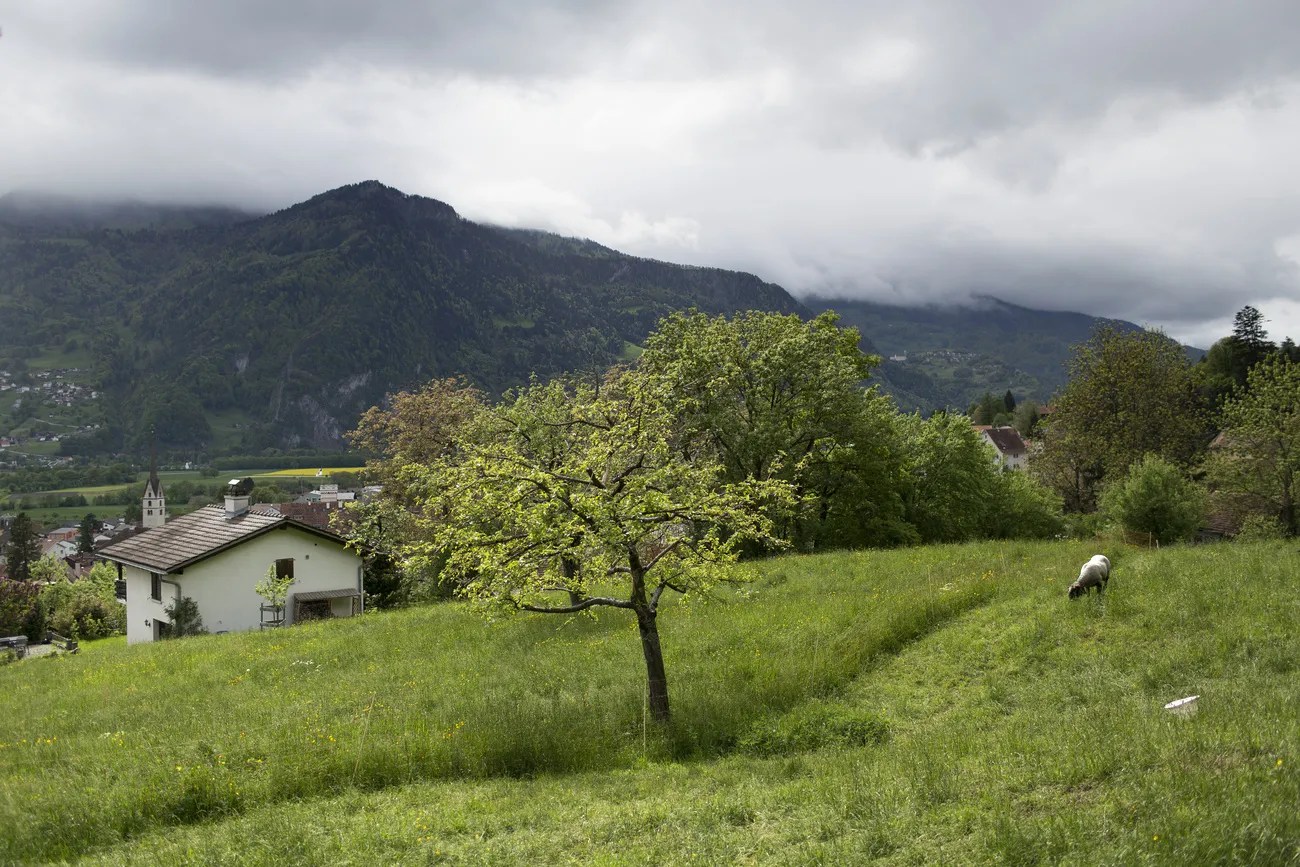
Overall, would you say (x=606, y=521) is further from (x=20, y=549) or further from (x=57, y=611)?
(x=20, y=549)

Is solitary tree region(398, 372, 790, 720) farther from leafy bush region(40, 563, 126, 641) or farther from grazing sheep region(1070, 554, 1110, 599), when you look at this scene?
leafy bush region(40, 563, 126, 641)

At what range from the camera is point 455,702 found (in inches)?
613

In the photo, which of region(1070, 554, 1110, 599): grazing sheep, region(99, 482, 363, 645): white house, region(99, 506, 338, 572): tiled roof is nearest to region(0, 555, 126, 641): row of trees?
region(99, 506, 338, 572): tiled roof

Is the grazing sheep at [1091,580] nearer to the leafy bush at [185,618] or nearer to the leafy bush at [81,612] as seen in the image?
the leafy bush at [185,618]

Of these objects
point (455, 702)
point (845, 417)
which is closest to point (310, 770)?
point (455, 702)

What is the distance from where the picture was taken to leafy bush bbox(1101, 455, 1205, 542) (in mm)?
38344

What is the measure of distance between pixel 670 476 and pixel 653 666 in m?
3.42

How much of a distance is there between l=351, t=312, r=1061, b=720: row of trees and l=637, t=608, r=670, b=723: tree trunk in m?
0.03

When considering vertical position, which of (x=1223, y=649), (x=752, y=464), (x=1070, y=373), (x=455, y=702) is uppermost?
(x=1070, y=373)

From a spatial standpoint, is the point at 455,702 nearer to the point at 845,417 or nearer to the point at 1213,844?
the point at 1213,844

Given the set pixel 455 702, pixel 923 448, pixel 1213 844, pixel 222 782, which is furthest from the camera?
pixel 923 448

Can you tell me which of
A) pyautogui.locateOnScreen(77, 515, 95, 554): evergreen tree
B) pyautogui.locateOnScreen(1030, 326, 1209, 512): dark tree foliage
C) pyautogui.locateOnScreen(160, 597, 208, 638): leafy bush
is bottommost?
pyautogui.locateOnScreen(77, 515, 95, 554): evergreen tree

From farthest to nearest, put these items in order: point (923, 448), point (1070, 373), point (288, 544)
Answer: point (1070, 373)
point (923, 448)
point (288, 544)

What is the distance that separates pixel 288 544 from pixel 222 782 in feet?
100.0
